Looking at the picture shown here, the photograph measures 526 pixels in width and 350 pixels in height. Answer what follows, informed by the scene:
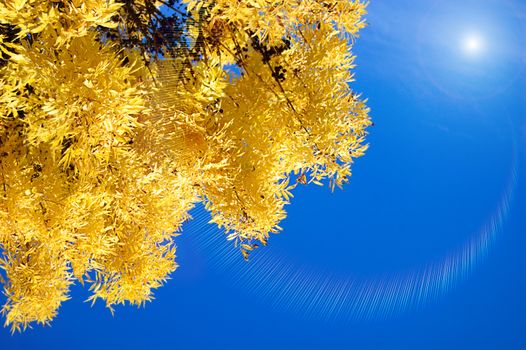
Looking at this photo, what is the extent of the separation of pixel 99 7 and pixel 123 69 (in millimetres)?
216

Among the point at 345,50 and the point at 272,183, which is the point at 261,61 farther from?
the point at 272,183

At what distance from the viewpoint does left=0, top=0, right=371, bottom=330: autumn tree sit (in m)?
2.10

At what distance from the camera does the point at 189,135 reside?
2.29m

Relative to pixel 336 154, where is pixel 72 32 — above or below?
below

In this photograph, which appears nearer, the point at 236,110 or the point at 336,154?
the point at 236,110

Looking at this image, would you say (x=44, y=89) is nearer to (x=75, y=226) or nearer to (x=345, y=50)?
(x=75, y=226)

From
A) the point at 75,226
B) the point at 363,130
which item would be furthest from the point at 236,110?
the point at 75,226

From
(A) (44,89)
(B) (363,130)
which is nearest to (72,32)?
(A) (44,89)

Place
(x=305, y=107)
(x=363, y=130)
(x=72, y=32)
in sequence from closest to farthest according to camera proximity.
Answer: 1. (x=72, y=32)
2. (x=305, y=107)
3. (x=363, y=130)

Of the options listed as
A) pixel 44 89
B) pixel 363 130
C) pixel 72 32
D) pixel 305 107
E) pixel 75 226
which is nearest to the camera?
pixel 72 32

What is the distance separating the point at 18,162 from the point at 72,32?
101cm

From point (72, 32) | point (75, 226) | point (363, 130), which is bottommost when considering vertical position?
point (75, 226)

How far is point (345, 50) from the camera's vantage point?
2475 mm

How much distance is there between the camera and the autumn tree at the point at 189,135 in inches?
82.6
